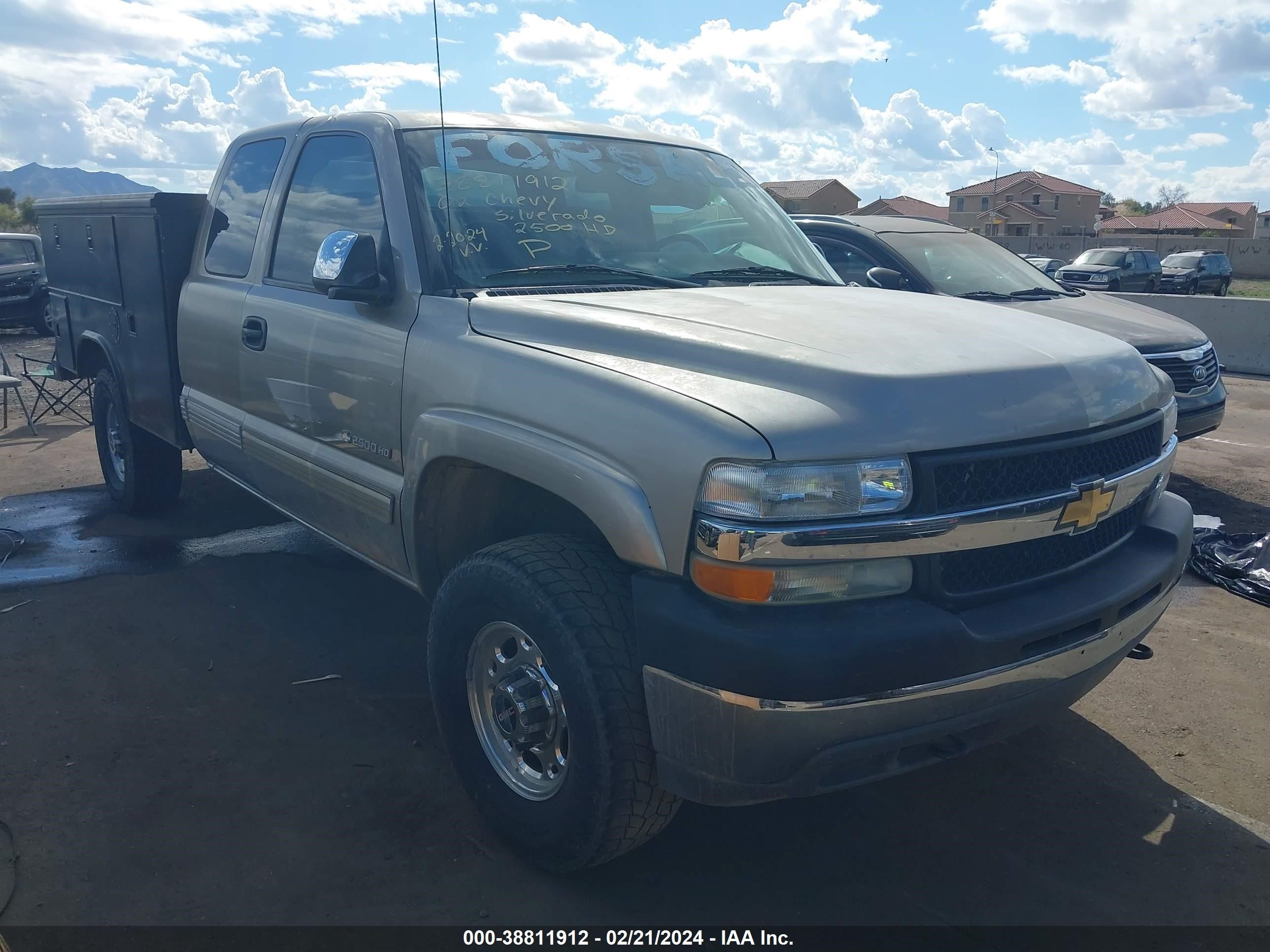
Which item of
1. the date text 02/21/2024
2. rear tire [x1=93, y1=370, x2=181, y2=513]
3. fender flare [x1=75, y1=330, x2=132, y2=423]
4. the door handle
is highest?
the door handle

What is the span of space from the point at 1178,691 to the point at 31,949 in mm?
3908

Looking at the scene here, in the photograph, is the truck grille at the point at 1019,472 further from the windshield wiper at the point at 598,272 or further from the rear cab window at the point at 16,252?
the rear cab window at the point at 16,252

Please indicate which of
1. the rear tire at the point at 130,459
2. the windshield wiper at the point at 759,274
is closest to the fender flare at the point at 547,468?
the windshield wiper at the point at 759,274

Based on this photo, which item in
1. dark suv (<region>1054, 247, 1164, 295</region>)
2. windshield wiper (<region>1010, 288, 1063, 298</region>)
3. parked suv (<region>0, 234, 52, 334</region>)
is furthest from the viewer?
dark suv (<region>1054, 247, 1164, 295</region>)

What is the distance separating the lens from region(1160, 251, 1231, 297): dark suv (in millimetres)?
30172

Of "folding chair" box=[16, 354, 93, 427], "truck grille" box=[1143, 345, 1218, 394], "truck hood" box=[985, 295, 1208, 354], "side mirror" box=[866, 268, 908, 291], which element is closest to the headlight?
"side mirror" box=[866, 268, 908, 291]

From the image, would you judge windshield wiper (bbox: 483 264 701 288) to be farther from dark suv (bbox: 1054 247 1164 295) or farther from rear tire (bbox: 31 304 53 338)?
dark suv (bbox: 1054 247 1164 295)

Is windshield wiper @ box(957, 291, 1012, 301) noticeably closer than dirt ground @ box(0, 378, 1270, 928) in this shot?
No

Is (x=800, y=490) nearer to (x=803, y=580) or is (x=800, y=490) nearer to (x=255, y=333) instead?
(x=803, y=580)

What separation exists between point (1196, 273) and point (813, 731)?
33.1m

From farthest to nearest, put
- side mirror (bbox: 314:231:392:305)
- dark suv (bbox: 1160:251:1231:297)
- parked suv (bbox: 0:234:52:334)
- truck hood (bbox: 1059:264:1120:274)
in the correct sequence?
1. dark suv (bbox: 1160:251:1231:297)
2. truck hood (bbox: 1059:264:1120:274)
3. parked suv (bbox: 0:234:52:334)
4. side mirror (bbox: 314:231:392:305)

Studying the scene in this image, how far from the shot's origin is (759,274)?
12.2ft

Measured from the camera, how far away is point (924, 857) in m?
2.93

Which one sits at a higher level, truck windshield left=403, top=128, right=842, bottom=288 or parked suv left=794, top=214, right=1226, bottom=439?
truck windshield left=403, top=128, right=842, bottom=288
